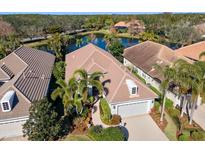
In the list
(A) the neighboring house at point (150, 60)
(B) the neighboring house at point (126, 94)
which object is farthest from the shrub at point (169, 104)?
(B) the neighboring house at point (126, 94)

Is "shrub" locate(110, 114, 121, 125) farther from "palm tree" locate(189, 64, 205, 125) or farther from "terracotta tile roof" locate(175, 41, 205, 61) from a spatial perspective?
"terracotta tile roof" locate(175, 41, 205, 61)

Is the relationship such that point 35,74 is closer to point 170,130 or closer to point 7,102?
point 7,102

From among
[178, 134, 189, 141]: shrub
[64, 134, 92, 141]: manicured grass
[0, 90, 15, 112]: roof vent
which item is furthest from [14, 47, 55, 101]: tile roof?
[178, 134, 189, 141]: shrub

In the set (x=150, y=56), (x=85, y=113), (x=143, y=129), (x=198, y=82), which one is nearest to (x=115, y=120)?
(x=143, y=129)

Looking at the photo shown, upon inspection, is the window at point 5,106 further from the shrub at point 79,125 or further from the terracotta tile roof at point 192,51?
the terracotta tile roof at point 192,51

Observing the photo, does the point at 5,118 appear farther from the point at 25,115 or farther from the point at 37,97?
the point at 37,97
